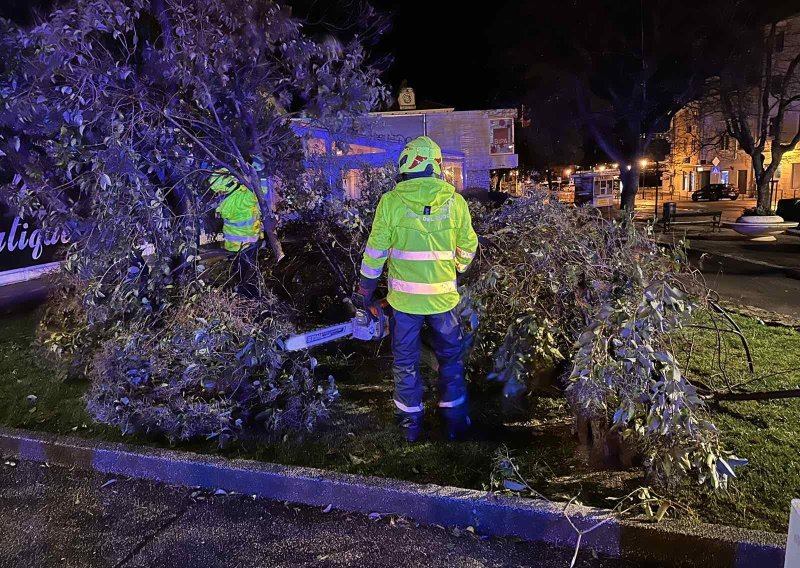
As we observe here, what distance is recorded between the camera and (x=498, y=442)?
377 centimetres

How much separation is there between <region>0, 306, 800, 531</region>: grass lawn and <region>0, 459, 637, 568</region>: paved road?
39 centimetres

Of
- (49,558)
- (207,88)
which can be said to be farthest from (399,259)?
(49,558)

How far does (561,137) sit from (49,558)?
28506mm

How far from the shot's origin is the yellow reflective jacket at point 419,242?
3662mm

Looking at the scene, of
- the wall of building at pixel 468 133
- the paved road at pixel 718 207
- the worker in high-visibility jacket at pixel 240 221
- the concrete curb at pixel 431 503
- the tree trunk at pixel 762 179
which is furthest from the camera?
the paved road at pixel 718 207

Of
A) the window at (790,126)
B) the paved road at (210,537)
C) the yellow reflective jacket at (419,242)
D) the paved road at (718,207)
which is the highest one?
the window at (790,126)

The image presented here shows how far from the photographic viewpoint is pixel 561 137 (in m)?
28.4

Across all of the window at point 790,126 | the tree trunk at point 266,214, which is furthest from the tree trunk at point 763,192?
the window at point 790,126

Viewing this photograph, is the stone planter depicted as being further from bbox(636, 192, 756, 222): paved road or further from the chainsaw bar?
the chainsaw bar

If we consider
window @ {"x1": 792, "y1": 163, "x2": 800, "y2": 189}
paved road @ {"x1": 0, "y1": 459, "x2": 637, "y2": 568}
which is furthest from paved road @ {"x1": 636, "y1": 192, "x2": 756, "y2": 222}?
paved road @ {"x1": 0, "y1": 459, "x2": 637, "y2": 568}

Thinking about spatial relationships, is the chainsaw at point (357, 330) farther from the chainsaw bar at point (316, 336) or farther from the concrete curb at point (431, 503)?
the concrete curb at point (431, 503)

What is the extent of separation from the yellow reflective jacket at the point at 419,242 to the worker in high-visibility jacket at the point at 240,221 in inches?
64.4

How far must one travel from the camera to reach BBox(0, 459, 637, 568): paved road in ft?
9.12

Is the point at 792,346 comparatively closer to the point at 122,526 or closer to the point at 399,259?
the point at 399,259
